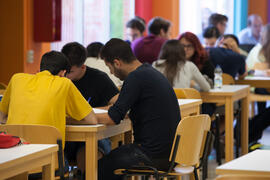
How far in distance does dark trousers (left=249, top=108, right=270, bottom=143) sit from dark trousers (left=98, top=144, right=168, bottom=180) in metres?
3.45

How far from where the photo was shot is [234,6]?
12.2 m

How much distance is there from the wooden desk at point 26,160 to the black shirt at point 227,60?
4.27 m

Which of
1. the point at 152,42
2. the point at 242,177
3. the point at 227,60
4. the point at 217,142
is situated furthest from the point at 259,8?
the point at 242,177

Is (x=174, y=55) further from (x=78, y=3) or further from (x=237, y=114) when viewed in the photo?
(x=78, y=3)

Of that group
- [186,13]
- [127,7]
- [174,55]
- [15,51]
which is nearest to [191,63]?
[174,55]

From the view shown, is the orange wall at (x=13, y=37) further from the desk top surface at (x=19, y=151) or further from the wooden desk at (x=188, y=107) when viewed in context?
the desk top surface at (x=19, y=151)

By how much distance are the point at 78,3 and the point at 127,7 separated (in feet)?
6.33

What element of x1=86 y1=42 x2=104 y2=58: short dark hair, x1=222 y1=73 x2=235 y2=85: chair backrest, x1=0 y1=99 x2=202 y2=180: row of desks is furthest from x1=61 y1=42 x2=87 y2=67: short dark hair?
x1=222 y1=73 x2=235 y2=85: chair backrest

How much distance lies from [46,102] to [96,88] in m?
1.14

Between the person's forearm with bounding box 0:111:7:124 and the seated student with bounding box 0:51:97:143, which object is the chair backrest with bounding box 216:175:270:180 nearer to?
the seated student with bounding box 0:51:97:143

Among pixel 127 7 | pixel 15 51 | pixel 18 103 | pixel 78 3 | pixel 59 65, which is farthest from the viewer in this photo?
pixel 127 7

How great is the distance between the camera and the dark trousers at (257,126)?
666 centimetres

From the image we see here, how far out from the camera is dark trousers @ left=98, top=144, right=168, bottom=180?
3381 millimetres

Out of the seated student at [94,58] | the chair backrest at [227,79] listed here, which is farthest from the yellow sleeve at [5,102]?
the chair backrest at [227,79]
